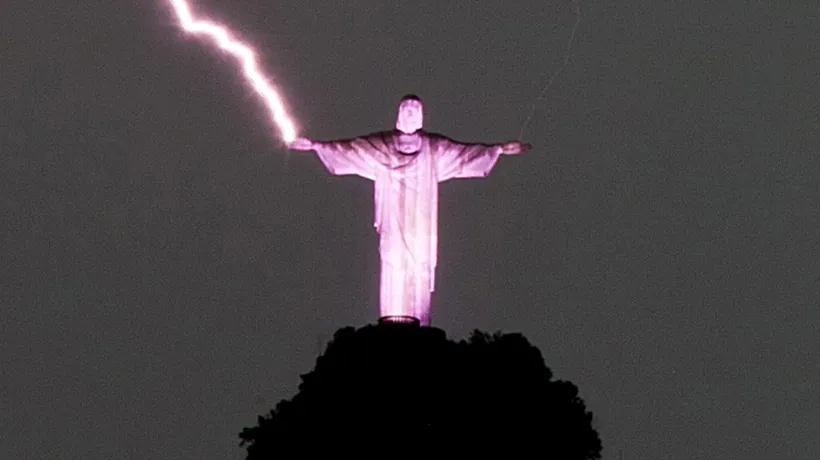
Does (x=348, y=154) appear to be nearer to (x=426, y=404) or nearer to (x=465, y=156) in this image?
(x=465, y=156)

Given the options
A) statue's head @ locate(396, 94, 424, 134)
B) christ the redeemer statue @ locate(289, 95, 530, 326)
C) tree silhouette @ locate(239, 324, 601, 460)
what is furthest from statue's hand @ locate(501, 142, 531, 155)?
tree silhouette @ locate(239, 324, 601, 460)

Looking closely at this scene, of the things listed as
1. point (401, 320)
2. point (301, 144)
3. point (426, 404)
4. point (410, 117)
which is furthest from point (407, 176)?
point (426, 404)

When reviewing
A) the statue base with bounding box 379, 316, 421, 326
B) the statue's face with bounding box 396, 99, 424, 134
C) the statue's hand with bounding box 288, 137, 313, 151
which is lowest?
the statue base with bounding box 379, 316, 421, 326

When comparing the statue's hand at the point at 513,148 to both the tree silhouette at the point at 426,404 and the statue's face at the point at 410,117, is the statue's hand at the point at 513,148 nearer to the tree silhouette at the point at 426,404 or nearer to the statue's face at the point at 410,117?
the statue's face at the point at 410,117

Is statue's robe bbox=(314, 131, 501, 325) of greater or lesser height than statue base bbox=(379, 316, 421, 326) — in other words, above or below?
above

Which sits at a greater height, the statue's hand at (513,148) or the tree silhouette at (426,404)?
the statue's hand at (513,148)

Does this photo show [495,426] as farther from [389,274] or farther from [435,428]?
[389,274]

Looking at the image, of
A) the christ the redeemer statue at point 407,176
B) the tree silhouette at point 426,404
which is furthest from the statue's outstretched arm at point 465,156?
the tree silhouette at point 426,404

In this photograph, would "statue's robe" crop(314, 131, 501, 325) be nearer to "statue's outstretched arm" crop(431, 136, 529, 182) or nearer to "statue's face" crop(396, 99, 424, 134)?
"statue's outstretched arm" crop(431, 136, 529, 182)
